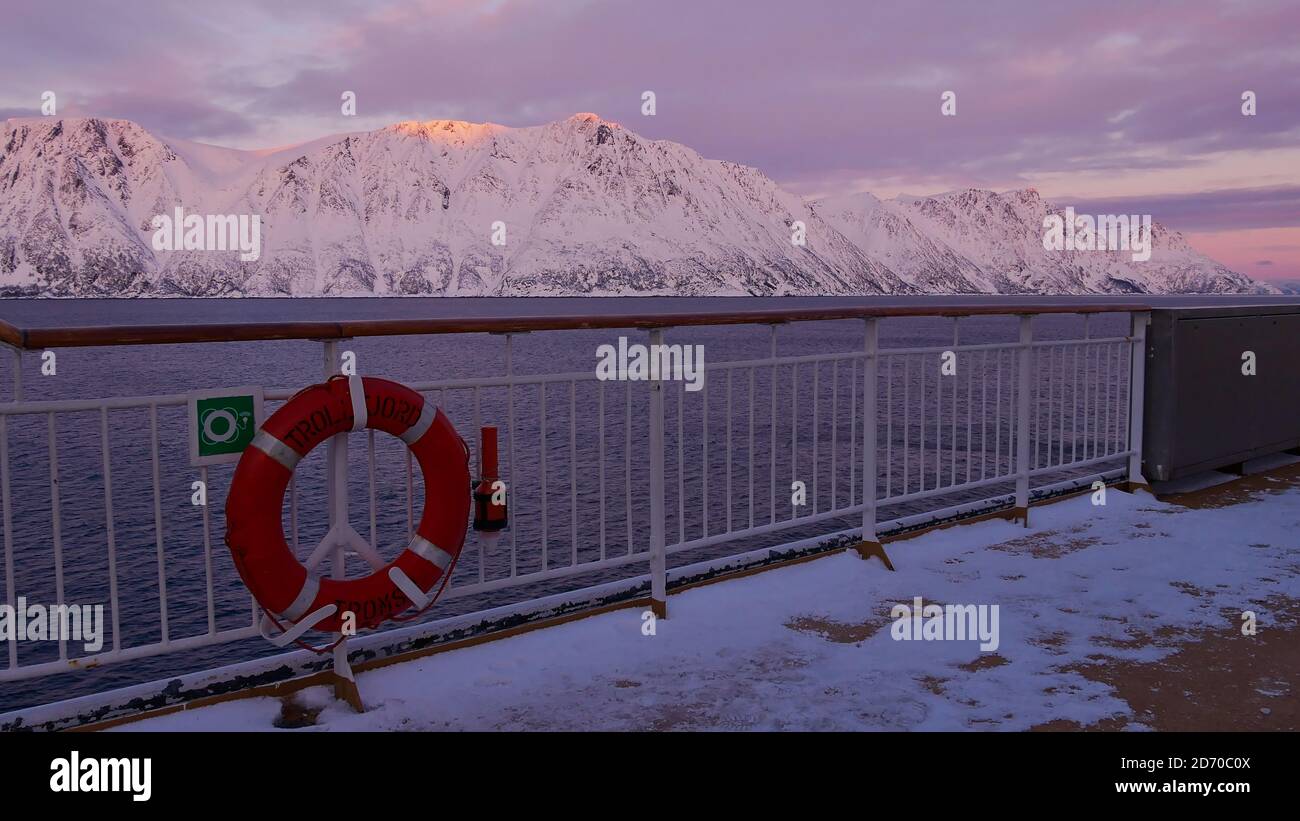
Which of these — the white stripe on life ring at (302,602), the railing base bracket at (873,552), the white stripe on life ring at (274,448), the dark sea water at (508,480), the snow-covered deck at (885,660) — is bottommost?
the dark sea water at (508,480)

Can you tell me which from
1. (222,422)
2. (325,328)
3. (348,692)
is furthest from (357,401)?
(348,692)

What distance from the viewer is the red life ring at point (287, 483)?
2.97 m

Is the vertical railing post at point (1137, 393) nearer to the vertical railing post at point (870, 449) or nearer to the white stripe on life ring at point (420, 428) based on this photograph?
the vertical railing post at point (870, 449)

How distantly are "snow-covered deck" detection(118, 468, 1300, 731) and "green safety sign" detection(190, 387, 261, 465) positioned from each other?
819 millimetres

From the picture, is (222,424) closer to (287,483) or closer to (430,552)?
(287,483)

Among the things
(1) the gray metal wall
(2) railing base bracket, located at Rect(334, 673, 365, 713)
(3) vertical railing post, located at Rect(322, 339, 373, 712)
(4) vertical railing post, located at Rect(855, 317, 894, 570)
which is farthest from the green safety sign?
(1) the gray metal wall

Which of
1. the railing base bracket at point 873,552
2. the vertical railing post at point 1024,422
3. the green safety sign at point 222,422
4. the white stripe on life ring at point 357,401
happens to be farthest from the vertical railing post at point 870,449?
the green safety sign at point 222,422

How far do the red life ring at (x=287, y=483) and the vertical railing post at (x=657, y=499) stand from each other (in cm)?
93

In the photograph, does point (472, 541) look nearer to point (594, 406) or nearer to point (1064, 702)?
point (1064, 702)

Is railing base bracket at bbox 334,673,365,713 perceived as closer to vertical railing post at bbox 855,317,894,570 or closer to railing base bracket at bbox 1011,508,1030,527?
vertical railing post at bbox 855,317,894,570
